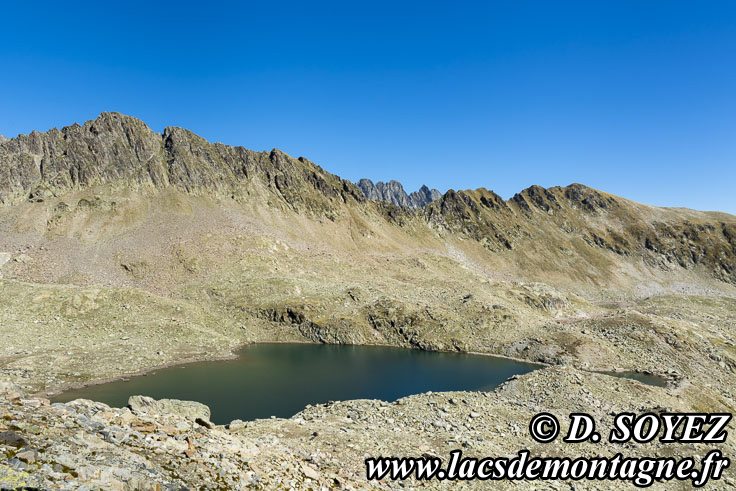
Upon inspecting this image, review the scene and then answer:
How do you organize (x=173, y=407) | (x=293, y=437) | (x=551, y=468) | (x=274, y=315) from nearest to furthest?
(x=551, y=468)
(x=293, y=437)
(x=173, y=407)
(x=274, y=315)

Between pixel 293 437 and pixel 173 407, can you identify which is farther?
pixel 173 407

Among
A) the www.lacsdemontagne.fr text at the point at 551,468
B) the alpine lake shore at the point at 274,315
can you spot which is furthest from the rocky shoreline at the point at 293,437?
the www.lacsdemontagne.fr text at the point at 551,468

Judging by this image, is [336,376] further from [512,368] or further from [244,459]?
[244,459]

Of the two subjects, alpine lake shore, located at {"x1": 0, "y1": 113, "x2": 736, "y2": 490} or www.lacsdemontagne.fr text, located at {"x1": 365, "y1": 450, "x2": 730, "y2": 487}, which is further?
www.lacsdemontagne.fr text, located at {"x1": 365, "y1": 450, "x2": 730, "y2": 487}

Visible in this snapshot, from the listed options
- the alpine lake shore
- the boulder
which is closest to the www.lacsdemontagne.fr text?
the alpine lake shore

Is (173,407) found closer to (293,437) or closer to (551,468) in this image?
(293,437)

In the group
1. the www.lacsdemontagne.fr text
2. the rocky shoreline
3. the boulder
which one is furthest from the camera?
the boulder

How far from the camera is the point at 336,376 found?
205 feet

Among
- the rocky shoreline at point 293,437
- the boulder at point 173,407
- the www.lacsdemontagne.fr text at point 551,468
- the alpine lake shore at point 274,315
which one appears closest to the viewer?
the rocky shoreline at point 293,437

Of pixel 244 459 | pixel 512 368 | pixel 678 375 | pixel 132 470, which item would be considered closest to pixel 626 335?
pixel 678 375

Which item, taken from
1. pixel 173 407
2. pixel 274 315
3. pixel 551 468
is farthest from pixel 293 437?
pixel 274 315

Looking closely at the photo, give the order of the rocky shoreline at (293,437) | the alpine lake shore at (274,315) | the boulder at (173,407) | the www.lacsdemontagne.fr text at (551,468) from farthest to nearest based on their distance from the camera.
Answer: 1. the boulder at (173,407)
2. the www.lacsdemontagne.fr text at (551,468)
3. the alpine lake shore at (274,315)
4. the rocky shoreline at (293,437)

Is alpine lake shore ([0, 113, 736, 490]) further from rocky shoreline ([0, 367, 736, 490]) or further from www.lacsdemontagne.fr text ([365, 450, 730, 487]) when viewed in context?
www.lacsdemontagne.fr text ([365, 450, 730, 487])

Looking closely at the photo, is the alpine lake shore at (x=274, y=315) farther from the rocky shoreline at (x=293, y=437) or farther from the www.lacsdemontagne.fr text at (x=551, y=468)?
the www.lacsdemontagne.fr text at (x=551, y=468)
